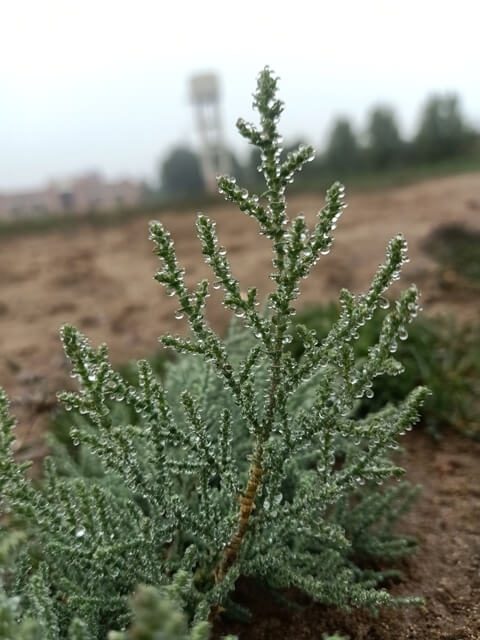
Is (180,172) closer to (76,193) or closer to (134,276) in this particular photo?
(76,193)

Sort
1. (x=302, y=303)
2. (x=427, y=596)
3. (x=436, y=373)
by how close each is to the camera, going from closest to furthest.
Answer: (x=427, y=596)
(x=436, y=373)
(x=302, y=303)

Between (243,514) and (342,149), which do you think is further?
(342,149)

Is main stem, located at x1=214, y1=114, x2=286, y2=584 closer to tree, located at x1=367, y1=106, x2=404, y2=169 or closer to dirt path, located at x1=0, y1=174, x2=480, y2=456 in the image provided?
dirt path, located at x1=0, y1=174, x2=480, y2=456

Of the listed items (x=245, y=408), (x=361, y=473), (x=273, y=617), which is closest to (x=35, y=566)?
(x=273, y=617)

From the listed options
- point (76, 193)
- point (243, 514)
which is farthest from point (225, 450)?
point (76, 193)

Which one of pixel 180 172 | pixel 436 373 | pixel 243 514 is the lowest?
pixel 180 172

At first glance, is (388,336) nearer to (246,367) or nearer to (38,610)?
(246,367)

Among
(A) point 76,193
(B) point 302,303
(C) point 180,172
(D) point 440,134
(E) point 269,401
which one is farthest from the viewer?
(A) point 76,193
